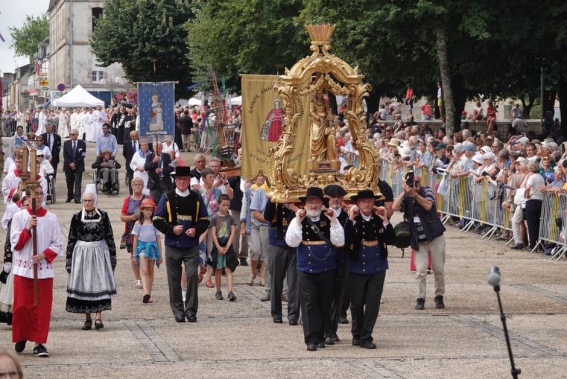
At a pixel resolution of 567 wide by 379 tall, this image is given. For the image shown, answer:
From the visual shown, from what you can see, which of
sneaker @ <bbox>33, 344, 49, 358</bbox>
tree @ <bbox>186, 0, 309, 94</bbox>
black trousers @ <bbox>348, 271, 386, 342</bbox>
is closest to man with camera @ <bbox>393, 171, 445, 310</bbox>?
black trousers @ <bbox>348, 271, 386, 342</bbox>

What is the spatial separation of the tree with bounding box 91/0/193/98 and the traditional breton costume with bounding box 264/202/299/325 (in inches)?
1941

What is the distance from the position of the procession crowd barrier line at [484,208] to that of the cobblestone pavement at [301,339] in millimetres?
2327

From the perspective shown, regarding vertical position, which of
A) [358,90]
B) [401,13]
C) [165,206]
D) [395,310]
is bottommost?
[395,310]

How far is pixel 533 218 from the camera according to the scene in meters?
22.8

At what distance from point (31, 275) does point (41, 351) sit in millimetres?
809

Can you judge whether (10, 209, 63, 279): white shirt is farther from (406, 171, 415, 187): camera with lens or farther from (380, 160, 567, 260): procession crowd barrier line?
(380, 160, 567, 260): procession crowd barrier line

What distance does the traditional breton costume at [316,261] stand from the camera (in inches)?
544

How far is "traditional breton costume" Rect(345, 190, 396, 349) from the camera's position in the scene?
14.0m

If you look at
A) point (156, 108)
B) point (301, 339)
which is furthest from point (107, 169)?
point (301, 339)

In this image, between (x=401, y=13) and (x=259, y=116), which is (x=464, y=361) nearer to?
(x=259, y=116)

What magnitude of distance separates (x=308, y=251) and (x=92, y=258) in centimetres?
262

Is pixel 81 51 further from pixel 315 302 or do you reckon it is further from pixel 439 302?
pixel 315 302

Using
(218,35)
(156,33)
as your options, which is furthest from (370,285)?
(156,33)

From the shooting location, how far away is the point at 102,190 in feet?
113
